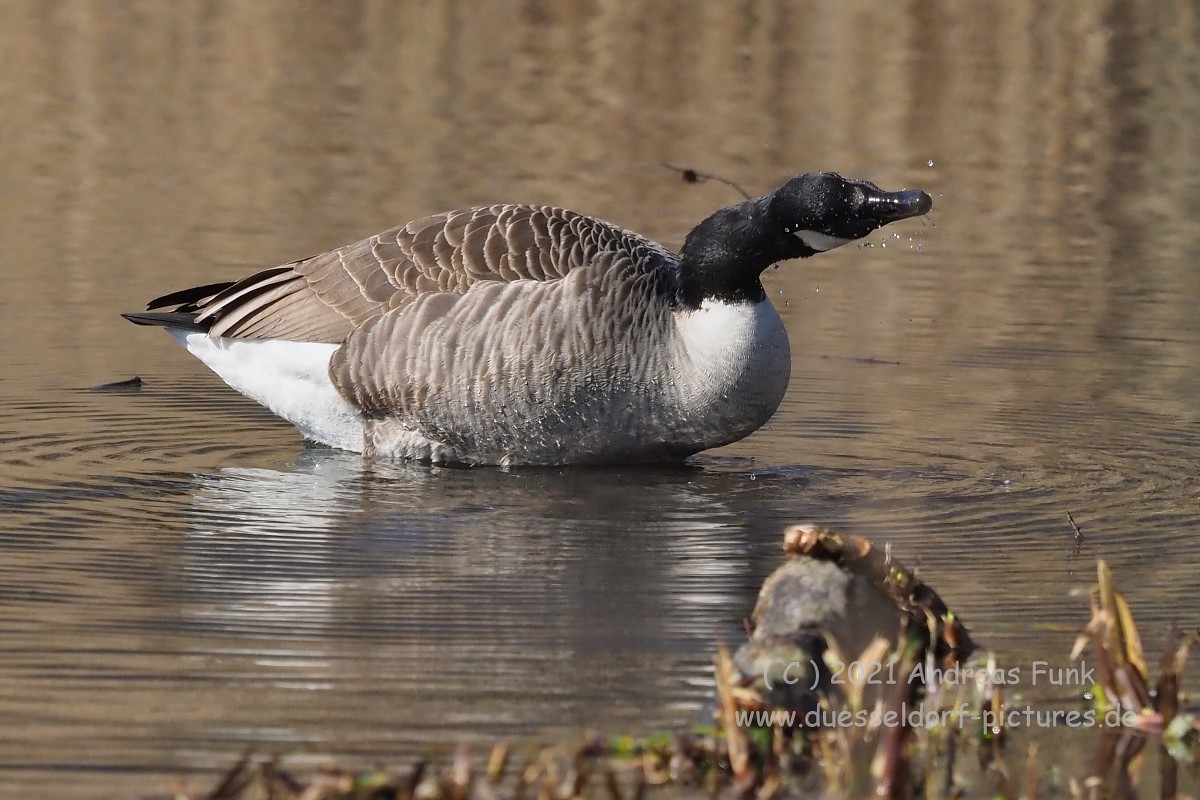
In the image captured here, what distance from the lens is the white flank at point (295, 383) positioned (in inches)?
375

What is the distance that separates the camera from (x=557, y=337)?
8.98 meters

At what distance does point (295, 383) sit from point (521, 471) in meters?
1.28

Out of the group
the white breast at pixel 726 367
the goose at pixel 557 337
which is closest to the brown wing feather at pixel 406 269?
the goose at pixel 557 337

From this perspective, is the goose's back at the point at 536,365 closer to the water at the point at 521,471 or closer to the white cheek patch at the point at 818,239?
the water at the point at 521,471

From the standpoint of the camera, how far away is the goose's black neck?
360 inches

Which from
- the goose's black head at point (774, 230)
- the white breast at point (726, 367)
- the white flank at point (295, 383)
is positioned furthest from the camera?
the white flank at point (295, 383)

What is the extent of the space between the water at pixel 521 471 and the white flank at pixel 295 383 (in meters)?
0.29

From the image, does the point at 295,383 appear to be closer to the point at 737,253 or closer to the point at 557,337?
the point at 557,337

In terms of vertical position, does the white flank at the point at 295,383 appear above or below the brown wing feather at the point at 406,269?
below

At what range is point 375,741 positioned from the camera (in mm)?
5312

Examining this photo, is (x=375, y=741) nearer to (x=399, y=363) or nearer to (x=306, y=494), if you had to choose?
(x=306, y=494)

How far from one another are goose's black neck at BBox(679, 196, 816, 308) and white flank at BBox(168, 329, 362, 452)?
1849 mm

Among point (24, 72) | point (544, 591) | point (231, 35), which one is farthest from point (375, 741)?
point (231, 35)

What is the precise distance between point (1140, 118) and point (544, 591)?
16.5m
